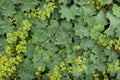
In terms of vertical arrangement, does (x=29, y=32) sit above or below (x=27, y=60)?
above

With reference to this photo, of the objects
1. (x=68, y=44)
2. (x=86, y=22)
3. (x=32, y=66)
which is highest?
(x=86, y=22)

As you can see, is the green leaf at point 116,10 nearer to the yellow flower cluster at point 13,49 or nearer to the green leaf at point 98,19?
the green leaf at point 98,19

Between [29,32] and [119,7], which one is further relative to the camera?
[29,32]

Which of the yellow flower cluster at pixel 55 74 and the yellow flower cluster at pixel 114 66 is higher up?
the yellow flower cluster at pixel 114 66

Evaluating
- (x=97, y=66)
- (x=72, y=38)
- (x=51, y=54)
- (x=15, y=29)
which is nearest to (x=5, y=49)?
(x=15, y=29)

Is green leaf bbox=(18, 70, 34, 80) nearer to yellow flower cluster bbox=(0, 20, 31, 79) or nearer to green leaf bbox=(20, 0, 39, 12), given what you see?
yellow flower cluster bbox=(0, 20, 31, 79)

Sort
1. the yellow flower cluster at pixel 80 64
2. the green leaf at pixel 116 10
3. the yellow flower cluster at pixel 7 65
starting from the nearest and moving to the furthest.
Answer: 1. the green leaf at pixel 116 10
2. the yellow flower cluster at pixel 80 64
3. the yellow flower cluster at pixel 7 65

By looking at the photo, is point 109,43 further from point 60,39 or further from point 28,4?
point 28,4

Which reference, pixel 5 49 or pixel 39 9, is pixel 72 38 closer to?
pixel 39 9

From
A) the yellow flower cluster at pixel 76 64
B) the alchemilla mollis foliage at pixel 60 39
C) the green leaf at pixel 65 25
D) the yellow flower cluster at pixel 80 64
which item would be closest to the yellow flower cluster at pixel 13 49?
the alchemilla mollis foliage at pixel 60 39

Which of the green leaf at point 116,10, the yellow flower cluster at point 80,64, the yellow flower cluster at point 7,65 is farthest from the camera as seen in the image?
the yellow flower cluster at point 7,65
